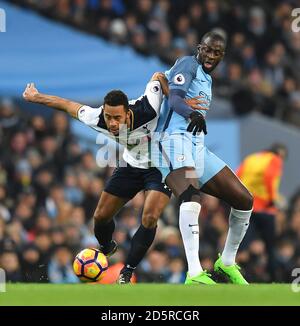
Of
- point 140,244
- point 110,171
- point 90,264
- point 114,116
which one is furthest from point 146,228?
point 110,171

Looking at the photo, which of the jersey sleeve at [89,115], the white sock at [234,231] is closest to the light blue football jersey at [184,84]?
the jersey sleeve at [89,115]

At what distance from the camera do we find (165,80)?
10.1 m

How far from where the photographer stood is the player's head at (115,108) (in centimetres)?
955

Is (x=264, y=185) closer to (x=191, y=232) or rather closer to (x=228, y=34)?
(x=191, y=232)

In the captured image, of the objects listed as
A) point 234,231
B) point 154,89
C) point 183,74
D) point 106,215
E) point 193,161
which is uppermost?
point 183,74

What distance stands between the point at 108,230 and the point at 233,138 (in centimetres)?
810

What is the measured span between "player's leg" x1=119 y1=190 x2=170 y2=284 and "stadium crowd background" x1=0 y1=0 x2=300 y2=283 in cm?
242

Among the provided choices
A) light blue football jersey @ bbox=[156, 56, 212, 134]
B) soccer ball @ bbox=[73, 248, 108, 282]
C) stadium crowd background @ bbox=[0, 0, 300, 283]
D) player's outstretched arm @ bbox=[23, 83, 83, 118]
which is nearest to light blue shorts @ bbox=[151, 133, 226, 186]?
light blue football jersey @ bbox=[156, 56, 212, 134]

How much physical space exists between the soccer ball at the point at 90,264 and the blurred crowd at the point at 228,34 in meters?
8.50

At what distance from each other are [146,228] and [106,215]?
52 cm

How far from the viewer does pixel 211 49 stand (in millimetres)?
9695

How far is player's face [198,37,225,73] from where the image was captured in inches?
380
